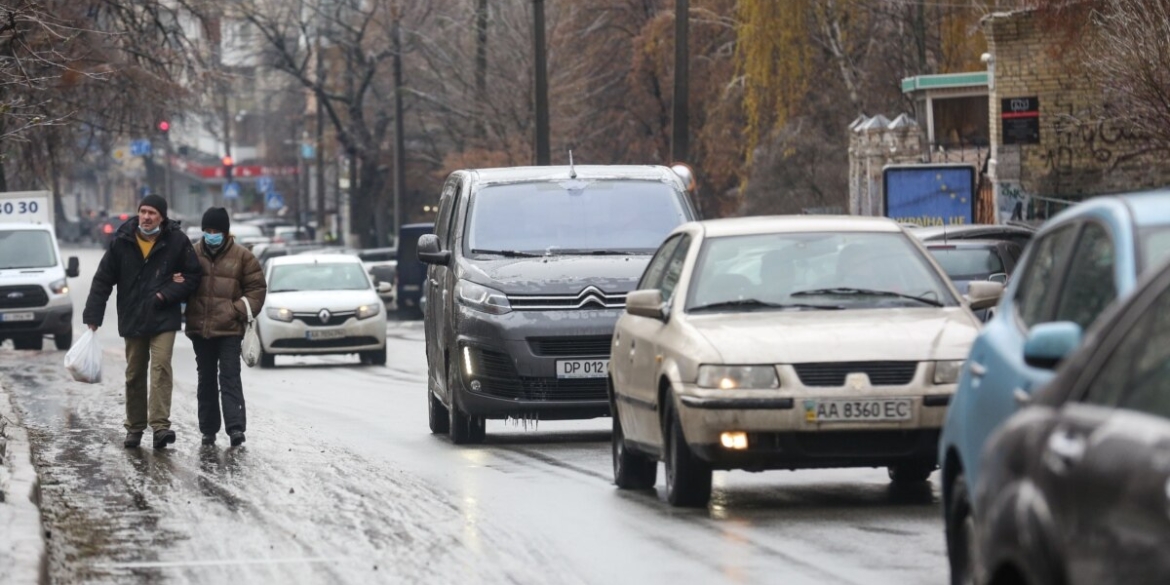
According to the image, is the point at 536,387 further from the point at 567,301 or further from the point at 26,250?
the point at 26,250

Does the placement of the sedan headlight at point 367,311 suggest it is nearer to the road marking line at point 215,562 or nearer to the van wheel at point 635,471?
the van wheel at point 635,471

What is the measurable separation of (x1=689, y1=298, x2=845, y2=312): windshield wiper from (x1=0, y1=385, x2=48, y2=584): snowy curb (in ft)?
11.1

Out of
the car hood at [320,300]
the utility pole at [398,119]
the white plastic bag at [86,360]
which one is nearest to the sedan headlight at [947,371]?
the white plastic bag at [86,360]

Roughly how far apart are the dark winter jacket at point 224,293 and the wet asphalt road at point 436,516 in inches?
32.4

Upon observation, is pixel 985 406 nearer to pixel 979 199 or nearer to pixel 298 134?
pixel 979 199

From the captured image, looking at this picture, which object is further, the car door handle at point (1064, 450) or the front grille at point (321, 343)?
the front grille at point (321, 343)

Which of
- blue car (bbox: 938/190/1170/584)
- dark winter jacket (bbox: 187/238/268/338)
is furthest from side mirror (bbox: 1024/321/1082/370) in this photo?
dark winter jacket (bbox: 187/238/268/338)

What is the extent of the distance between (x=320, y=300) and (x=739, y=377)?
20.2 meters

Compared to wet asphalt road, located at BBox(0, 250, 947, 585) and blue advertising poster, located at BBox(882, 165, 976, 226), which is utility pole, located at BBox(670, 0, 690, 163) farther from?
wet asphalt road, located at BBox(0, 250, 947, 585)

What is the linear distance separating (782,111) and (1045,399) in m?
43.8

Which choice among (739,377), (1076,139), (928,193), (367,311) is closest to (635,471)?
(739,377)

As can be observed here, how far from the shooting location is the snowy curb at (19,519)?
8234 mm

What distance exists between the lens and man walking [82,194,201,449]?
47.3 ft

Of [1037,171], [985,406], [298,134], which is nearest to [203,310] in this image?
[985,406]
